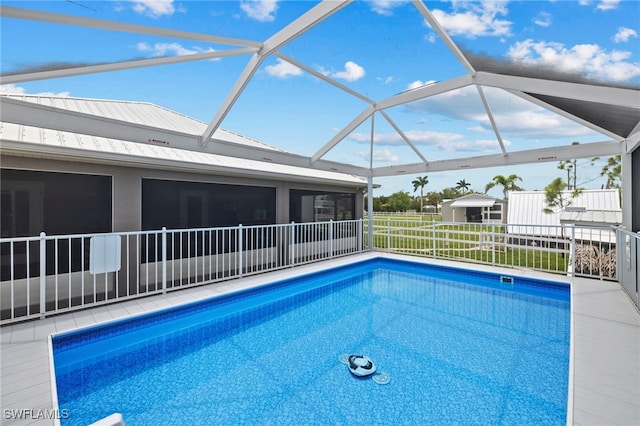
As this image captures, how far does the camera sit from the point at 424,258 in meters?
9.10

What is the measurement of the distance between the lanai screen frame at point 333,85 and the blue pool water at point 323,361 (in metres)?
2.82

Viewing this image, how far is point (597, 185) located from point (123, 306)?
3398cm

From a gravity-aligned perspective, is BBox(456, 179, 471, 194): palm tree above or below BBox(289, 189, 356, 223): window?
above

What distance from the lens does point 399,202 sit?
4581cm

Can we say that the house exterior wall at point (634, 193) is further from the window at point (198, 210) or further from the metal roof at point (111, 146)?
the window at point (198, 210)

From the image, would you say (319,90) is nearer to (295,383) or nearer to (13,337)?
(295,383)

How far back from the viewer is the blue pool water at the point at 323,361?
2.83m

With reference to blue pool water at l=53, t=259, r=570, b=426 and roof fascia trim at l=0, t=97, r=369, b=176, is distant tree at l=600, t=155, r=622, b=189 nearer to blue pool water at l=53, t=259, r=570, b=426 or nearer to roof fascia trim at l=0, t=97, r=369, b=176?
blue pool water at l=53, t=259, r=570, b=426

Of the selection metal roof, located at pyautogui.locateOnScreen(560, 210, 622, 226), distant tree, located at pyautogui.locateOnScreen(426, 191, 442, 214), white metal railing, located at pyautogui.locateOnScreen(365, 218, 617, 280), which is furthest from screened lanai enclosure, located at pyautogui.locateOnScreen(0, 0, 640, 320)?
distant tree, located at pyautogui.locateOnScreen(426, 191, 442, 214)

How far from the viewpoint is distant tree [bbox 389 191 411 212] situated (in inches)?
1768

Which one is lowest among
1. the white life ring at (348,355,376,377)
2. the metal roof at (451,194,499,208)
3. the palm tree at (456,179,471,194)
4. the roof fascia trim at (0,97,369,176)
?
the white life ring at (348,355,376,377)

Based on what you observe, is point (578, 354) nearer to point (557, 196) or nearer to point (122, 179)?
point (122, 179)

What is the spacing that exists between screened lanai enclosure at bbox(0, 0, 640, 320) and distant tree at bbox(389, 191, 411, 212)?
36.0 meters

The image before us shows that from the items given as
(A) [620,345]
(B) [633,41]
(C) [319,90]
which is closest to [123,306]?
(C) [319,90]
